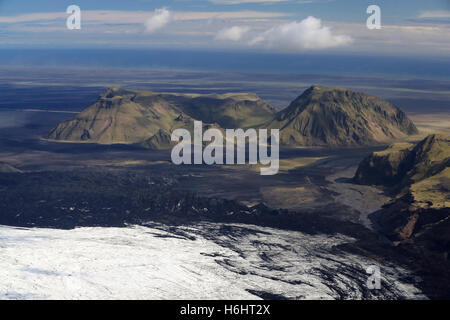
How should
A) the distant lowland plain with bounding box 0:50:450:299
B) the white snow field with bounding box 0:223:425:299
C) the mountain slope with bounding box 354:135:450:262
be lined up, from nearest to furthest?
1. the white snow field with bounding box 0:223:425:299
2. the distant lowland plain with bounding box 0:50:450:299
3. the mountain slope with bounding box 354:135:450:262

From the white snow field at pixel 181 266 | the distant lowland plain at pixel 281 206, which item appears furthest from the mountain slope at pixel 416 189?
the white snow field at pixel 181 266

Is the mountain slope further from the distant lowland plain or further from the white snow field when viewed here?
the white snow field

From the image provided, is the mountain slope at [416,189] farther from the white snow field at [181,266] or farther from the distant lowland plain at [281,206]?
the white snow field at [181,266]

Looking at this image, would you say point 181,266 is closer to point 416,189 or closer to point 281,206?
A: point 281,206

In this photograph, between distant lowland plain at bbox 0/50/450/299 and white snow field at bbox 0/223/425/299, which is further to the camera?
distant lowland plain at bbox 0/50/450/299

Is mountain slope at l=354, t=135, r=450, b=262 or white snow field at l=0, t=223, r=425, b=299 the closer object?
white snow field at l=0, t=223, r=425, b=299

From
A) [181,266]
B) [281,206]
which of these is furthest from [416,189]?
[181,266]

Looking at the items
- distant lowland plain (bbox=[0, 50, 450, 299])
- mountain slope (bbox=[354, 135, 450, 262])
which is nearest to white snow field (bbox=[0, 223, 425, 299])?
distant lowland plain (bbox=[0, 50, 450, 299])

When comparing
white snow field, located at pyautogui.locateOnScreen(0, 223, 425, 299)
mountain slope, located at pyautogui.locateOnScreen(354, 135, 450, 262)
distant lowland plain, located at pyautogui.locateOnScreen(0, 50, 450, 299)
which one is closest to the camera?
white snow field, located at pyautogui.locateOnScreen(0, 223, 425, 299)

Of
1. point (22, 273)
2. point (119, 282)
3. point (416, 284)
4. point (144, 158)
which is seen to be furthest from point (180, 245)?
point (144, 158)
